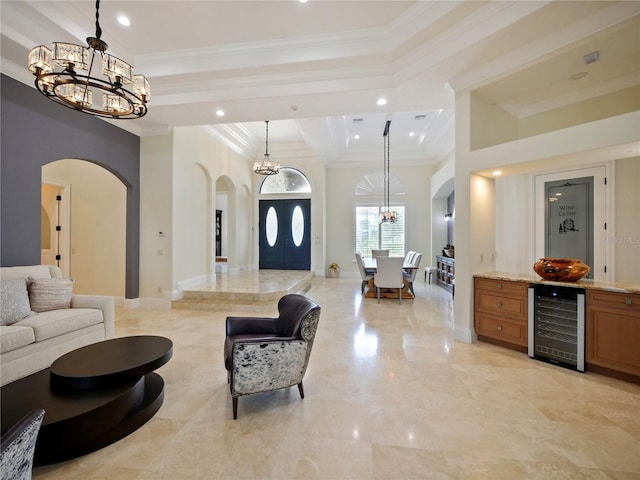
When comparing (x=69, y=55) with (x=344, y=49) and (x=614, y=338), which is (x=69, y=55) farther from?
(x=614, y=338)

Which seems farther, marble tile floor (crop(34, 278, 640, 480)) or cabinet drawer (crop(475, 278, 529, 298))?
cabinet drawer (crop(475, 278, 529, 298))

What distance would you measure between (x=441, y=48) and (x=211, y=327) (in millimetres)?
4831

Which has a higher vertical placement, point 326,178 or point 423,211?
point 326,178

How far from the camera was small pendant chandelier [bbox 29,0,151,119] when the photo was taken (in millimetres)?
2203

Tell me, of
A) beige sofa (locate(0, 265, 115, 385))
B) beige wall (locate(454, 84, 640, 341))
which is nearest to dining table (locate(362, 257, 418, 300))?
beige wall (locate(454, 84, 640, 341))

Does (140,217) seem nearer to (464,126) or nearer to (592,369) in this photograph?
(464,126)

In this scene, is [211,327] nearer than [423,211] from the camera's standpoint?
Yes

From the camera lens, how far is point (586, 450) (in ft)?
6.32

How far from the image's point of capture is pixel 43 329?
9.54 ft

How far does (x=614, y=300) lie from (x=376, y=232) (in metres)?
Answer: 6.89

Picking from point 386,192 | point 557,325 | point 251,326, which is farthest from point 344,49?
point 386,192

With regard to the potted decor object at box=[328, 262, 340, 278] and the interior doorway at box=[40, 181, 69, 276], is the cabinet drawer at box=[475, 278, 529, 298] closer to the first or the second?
the potted decor object at box=[328, 262, 340, 278]

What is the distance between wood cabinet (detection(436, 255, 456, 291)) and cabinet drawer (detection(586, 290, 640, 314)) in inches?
143

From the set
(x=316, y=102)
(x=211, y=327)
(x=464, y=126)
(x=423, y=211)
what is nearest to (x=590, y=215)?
(x=464, y=126)
